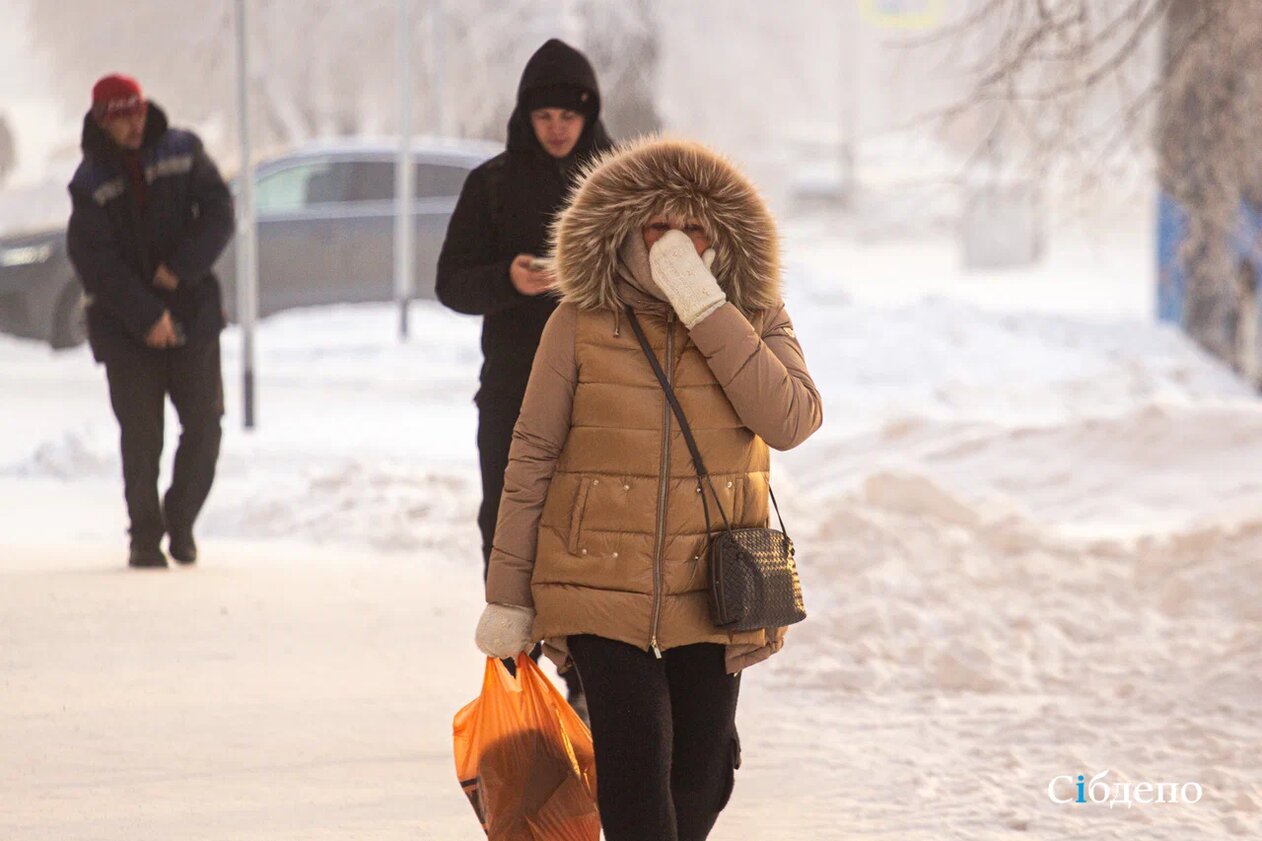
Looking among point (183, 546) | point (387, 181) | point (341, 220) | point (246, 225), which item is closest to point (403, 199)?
point (341, 220)

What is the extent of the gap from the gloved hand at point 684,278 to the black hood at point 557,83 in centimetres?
147

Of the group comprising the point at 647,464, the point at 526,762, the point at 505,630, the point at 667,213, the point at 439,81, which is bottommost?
the point at 526,762

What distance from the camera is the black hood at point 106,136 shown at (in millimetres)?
6211

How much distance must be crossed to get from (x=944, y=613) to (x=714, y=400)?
3890 mm

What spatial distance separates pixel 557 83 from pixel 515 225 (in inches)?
15.5

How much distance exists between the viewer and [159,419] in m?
6.46

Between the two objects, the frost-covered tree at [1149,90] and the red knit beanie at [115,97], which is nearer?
the red knit beanie at [115,97]

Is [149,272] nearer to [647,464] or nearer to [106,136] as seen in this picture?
[106,136]

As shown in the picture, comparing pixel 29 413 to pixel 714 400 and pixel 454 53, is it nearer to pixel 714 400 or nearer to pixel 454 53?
pixel 714 400

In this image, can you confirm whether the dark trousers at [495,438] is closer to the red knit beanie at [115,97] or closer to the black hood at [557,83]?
the black hood at [557,83]

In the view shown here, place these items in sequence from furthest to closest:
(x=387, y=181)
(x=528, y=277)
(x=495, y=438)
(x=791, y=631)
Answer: (x=387, y=181) → (x=791, y=631) → (x=495, y=438) → (x=528, y=277)

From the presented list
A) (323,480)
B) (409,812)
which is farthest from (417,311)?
(409,812)

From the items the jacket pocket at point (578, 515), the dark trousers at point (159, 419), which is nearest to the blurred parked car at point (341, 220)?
the dark trousers at point (159, 419)

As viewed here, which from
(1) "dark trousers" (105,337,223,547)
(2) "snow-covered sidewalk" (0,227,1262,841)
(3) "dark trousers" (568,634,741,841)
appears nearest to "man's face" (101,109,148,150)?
(1) "dark trousers" (105,337,223,547)
